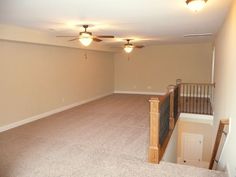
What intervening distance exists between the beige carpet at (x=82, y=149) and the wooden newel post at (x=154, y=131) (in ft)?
0.48

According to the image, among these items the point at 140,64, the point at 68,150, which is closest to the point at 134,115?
the point at 68,150

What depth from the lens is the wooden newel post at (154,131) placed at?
3348 mm

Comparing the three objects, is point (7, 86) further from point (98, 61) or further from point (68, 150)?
point (98, 61)

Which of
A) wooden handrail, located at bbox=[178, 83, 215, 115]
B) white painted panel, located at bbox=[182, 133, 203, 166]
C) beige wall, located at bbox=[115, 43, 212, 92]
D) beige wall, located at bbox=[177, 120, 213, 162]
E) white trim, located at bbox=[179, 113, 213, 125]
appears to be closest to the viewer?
white trim, located at bbox=[179, 113, 213, 125]

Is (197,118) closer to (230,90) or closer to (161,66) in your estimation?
(230,90)

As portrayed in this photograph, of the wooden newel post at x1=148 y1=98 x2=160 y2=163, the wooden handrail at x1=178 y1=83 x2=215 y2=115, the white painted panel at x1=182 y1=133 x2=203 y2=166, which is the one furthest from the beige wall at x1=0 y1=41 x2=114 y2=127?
the white painted panel at x1=182 y1=133 x2=203 y2=166

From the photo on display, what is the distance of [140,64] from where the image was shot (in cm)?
1041

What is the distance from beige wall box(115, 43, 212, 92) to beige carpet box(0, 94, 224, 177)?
4.42 metres

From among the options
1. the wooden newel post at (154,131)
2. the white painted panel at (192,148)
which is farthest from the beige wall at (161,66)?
the wooden newel post at (154,131)

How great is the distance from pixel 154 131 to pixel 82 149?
4.57ft

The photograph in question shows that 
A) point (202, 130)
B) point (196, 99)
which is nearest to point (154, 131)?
point (202, 130)

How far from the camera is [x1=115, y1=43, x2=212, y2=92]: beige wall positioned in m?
9.30

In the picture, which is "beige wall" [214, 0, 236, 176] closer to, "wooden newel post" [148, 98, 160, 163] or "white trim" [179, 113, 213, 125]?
"wooden newel post" [148, 98, 160, 163]

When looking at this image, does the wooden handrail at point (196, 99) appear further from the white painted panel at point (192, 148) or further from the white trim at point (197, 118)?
the white painted panel at point (192, 148)
